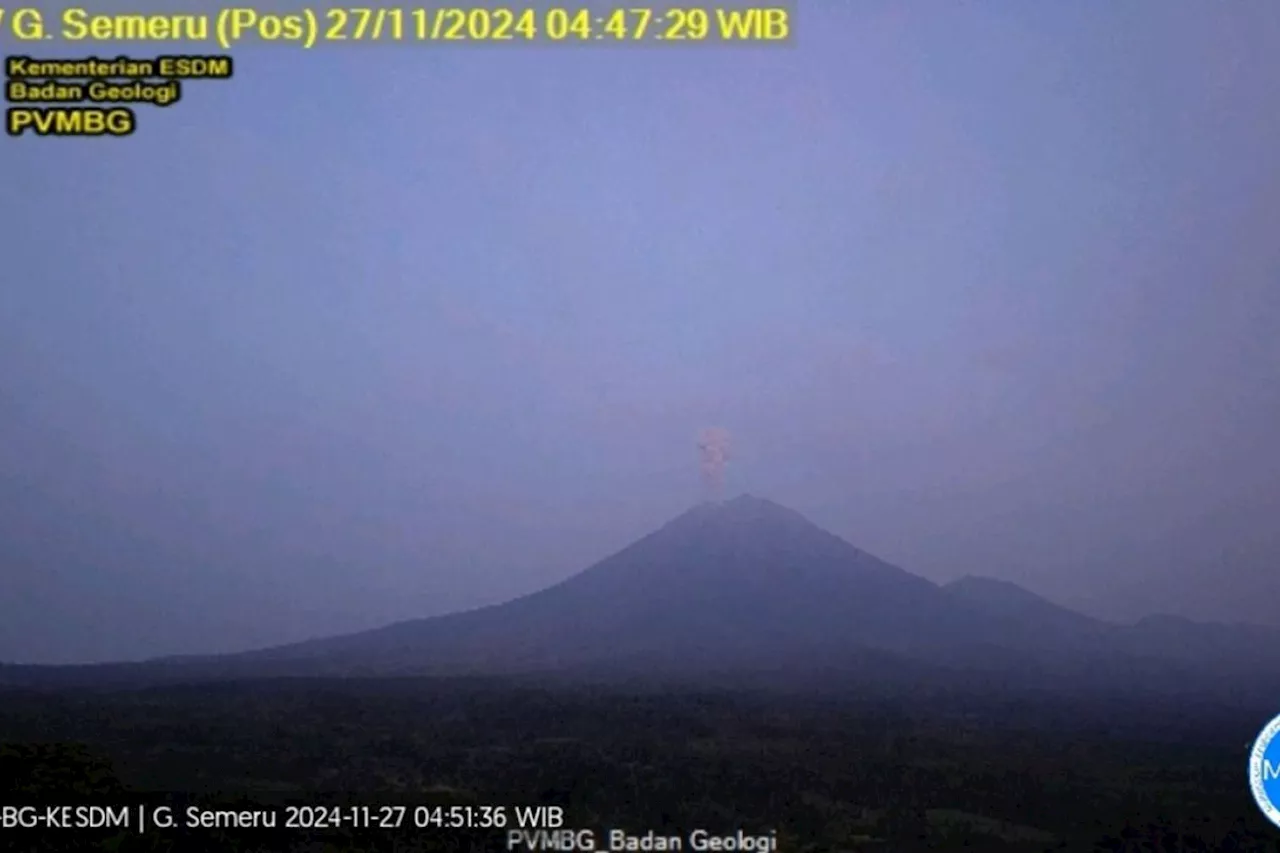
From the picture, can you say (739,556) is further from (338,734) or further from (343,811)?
(343,811)

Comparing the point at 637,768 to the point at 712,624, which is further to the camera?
the point at 712,624

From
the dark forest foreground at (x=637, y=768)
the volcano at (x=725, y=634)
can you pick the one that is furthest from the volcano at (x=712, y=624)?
the dark forest foreground at (x=637, y=768)

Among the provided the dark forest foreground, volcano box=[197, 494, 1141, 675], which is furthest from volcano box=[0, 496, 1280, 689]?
the dark forest foreground

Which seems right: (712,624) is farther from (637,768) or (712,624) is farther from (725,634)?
(637,768)

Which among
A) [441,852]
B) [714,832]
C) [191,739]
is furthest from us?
[191,739]

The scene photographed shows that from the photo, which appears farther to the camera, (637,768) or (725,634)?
(725,634)

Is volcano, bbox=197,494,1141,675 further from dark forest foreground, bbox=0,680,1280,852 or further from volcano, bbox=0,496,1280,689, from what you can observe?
dark forest foreground, bbox=0,680,1280,852

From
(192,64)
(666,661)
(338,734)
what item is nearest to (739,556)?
(666,661)

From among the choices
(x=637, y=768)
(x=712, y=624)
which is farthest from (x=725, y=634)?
(x=637, y=768)

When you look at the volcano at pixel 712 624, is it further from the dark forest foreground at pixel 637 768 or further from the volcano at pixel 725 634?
the dark forest foreground at pixel 637 768
